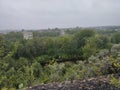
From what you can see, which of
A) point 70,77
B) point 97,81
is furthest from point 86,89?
point 70,77

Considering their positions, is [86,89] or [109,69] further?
[109,69]

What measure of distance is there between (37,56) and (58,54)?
2.41 metres

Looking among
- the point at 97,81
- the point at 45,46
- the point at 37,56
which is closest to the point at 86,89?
the point at 97,81

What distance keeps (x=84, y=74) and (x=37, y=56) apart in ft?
64.4

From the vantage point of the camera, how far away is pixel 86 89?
391 cm

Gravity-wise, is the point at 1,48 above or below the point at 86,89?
above

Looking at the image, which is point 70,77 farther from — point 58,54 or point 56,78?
point 58,54

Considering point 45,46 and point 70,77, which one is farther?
point 45,46

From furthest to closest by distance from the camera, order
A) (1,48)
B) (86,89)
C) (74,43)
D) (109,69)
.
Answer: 1. (74,43)
2. (109,69)
3. (86,89)
4. (1,48)

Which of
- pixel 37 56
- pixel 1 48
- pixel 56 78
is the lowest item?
pixel 37 56

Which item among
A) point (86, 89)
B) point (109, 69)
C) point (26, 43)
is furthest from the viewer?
point (26, 43)

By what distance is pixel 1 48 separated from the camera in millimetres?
3414

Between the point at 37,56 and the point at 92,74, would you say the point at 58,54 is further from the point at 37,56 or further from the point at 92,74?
the point at 92,74

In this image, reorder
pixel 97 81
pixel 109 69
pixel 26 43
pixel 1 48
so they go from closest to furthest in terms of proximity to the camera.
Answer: pixel 1 48 → pixel 97 81 → pixel 109 69 → pixel 26 43
